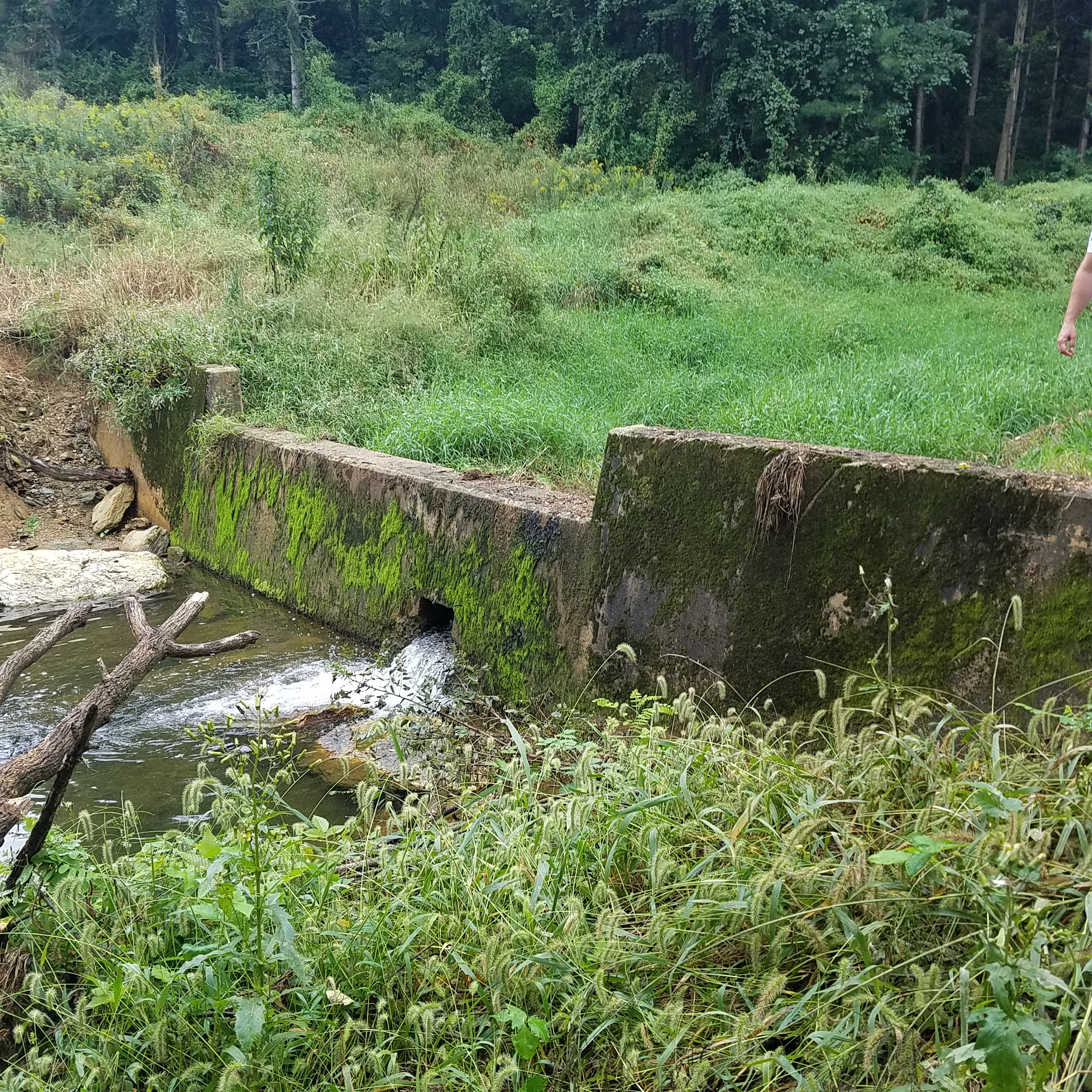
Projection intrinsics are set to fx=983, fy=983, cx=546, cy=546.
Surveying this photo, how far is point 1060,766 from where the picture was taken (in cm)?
200

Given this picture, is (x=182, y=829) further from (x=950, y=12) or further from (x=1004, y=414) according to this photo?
(x=950, y=12)

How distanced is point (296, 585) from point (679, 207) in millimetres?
13424

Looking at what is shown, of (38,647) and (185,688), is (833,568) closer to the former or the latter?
(38,647)

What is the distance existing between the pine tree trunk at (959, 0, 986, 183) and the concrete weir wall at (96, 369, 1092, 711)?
2863cm

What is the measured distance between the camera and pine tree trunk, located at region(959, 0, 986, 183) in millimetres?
29328

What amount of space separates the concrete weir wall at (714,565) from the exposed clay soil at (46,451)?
11.7 ft

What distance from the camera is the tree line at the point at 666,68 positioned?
25.3m

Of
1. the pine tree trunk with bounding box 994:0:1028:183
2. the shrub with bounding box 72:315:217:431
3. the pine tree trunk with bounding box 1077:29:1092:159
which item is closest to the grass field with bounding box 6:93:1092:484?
the shrub with bounding box 72:315:217:431

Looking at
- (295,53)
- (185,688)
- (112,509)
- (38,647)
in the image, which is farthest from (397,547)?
(295,53)

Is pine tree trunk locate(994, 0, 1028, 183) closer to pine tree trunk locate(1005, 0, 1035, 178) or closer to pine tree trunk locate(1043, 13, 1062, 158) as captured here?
pine tree trunk locate(1005, 0, 1035, 178)

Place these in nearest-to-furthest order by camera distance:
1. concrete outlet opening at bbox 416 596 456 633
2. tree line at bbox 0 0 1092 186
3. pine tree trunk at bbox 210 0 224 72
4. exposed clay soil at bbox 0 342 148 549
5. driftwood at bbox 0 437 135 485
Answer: concrete outlet opening at bbox 416 596 456 633, exposed clay soil at bbox 0 342 148 549, driftwood at bbox 0 437 135 485, tree line at bbox 0 0 1092 186, pine tree trunk at bbox 210 0 224 72

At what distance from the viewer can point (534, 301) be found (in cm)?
1027

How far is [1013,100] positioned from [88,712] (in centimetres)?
3167

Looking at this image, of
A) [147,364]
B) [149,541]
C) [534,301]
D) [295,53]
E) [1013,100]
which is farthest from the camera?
[295,53]
